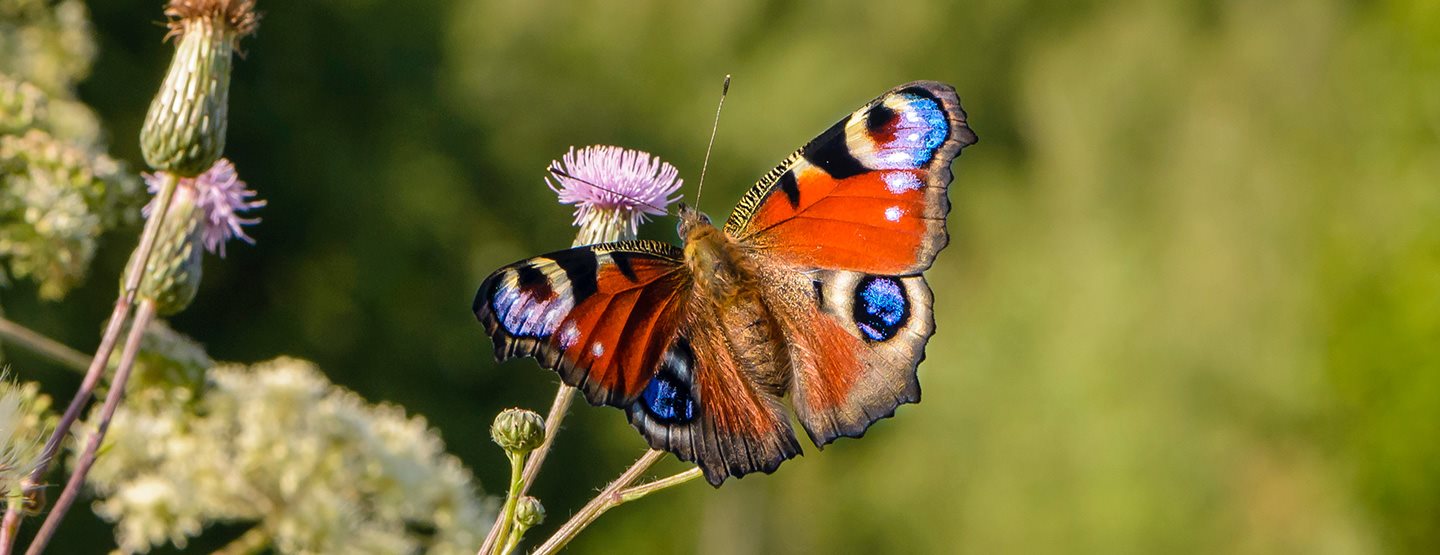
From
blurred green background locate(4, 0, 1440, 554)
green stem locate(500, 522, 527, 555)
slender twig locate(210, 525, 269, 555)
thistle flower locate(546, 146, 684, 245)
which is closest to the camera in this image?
green stem locate(500, 522, 527, 555)

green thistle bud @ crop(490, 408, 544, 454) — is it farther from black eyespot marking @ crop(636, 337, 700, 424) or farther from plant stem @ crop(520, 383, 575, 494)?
black eyespot marking @ crop(636, 337, 700, 424)

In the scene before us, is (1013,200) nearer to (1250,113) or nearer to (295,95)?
(1250,113)

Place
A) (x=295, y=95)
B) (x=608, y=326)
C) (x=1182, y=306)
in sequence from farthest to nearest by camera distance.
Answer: (x=1182, y=306)
(x=295, y=95)
(x=608, y=326)

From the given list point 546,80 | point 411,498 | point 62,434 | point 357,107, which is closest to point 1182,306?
point 546,80

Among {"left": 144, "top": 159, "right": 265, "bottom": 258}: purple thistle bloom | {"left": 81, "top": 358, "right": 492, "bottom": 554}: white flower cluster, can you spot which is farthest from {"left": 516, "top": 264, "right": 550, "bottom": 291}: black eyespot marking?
{"left": 81, "top": 358, "right": 492, "bottom": 554}: white flower cluster

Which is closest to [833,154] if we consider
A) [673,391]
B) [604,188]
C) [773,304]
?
[773,304]

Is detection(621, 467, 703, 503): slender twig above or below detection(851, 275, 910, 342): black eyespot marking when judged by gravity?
below

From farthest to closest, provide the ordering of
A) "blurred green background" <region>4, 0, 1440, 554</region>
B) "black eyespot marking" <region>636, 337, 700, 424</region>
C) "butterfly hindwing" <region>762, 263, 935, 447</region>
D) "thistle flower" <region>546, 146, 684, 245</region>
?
"blurred green background" <region>4, 0, 1440, 554</region>
"thistle flower" <region>546, 146, 684, 245</region>
"butterfly hindwing" <region>762, 263, 935, 447</region>
"black eyespot marking" <region>636, 337, 700, 424</region>
